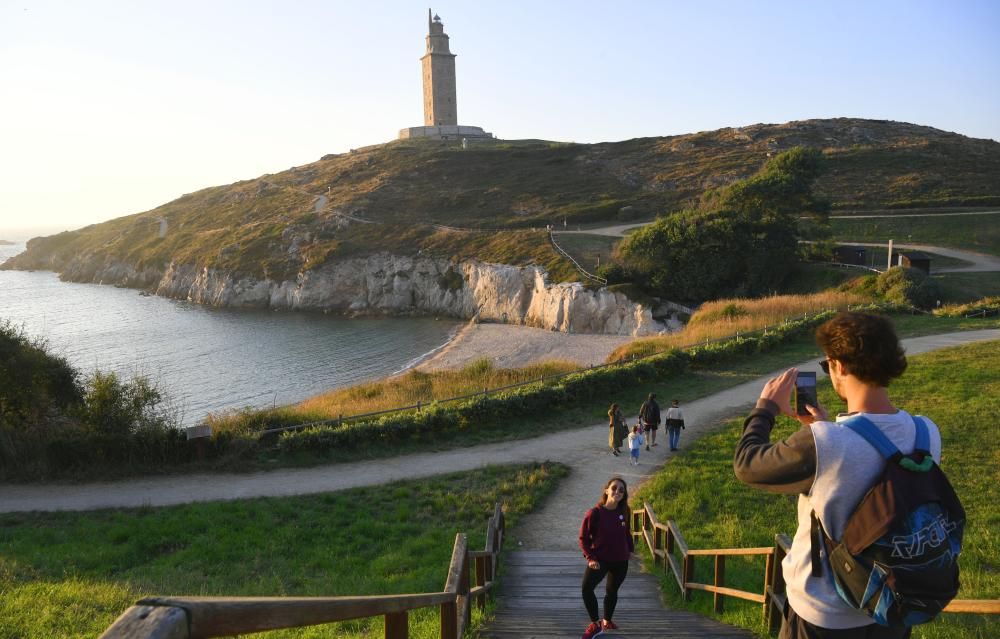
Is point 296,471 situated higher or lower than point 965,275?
lower

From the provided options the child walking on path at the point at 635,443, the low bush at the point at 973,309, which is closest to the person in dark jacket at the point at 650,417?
the child walking on path at the point at 635,443

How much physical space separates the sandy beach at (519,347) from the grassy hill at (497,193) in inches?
292

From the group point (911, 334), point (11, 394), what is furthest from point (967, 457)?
point (11, 394)

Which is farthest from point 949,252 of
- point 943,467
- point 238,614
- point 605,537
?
point 238,614

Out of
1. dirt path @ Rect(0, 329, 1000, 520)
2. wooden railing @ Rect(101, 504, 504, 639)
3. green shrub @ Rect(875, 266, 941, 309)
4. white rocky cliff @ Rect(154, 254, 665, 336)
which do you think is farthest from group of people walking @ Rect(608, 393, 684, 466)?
white rocky cliff @ Rect(154, 254, 665, 336)

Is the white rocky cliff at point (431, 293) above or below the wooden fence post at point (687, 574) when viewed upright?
above

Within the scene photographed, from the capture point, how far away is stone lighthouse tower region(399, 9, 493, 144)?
132 m

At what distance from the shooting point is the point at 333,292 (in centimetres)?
7269

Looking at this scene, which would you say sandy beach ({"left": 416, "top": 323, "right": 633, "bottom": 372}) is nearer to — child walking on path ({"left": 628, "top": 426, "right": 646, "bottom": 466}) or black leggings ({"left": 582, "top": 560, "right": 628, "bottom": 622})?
child walking on path ({"left": 628, "top": 426, "right": 646, "bottom": 466})

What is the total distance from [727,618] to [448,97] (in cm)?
13865

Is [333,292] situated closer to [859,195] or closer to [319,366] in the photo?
[319,366]

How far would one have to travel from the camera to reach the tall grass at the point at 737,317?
31.0 metres

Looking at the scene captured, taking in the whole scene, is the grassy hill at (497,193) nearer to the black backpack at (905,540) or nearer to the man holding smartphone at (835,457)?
the man holding smartphone at (835,457)

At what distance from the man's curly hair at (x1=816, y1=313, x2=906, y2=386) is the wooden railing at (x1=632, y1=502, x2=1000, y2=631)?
A: 1836 millimetres
